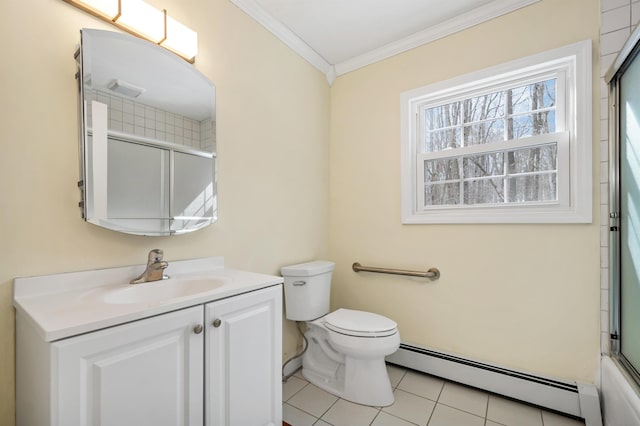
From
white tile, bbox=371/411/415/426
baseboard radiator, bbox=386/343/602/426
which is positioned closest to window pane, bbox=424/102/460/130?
baseboard radiator, bbox=386/343/602/426

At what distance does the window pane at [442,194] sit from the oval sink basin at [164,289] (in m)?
1.54

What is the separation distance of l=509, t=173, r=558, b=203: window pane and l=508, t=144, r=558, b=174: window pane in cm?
5

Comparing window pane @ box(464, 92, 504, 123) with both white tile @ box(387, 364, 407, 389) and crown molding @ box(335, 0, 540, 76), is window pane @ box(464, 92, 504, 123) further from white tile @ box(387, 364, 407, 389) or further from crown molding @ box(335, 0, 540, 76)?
white tile @ box(387, 364, 407, 389)

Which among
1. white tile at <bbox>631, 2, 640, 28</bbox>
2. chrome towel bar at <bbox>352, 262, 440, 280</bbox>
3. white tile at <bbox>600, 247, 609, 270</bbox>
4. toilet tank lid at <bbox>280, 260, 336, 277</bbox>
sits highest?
white tile at <bbox>631, 2, 640, 28</bbox>

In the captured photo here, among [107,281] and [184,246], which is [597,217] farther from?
[107,281]

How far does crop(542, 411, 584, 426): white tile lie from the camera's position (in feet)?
4.76

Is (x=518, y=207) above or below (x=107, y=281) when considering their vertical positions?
above

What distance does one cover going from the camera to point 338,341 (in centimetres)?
166

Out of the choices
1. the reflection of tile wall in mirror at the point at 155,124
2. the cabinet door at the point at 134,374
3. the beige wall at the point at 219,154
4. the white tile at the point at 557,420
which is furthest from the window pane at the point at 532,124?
the cabinet door at the point at 134,374

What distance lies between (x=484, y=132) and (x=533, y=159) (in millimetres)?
341

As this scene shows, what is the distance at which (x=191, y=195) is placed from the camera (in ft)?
4.61

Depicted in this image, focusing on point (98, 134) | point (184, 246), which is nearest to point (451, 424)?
point (184, 246)

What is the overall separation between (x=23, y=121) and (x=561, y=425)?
2711mm

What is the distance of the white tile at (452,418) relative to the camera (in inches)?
57.3
